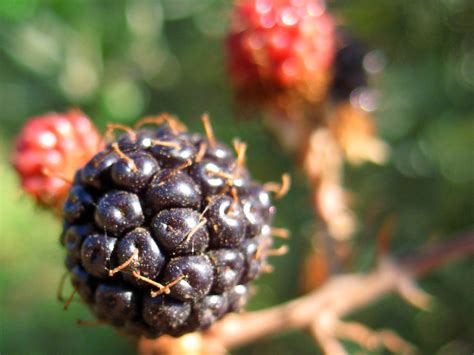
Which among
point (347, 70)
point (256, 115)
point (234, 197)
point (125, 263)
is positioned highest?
point (347, 70)

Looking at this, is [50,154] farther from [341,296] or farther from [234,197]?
[341,296]

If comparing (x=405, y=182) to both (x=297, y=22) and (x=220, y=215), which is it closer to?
(x=297, y=22)

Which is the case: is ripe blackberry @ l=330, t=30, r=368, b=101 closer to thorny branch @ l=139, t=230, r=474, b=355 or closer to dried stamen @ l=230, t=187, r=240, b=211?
thorny branch @ l=139, t=230, r=474, b=355

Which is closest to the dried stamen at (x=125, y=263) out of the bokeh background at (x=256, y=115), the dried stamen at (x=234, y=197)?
the dried stamen at (x=234, y=197)

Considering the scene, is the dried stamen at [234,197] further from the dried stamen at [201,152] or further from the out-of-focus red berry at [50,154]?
the out-of-focus red berry at [50,154]

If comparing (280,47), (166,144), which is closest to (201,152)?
(166,144)
